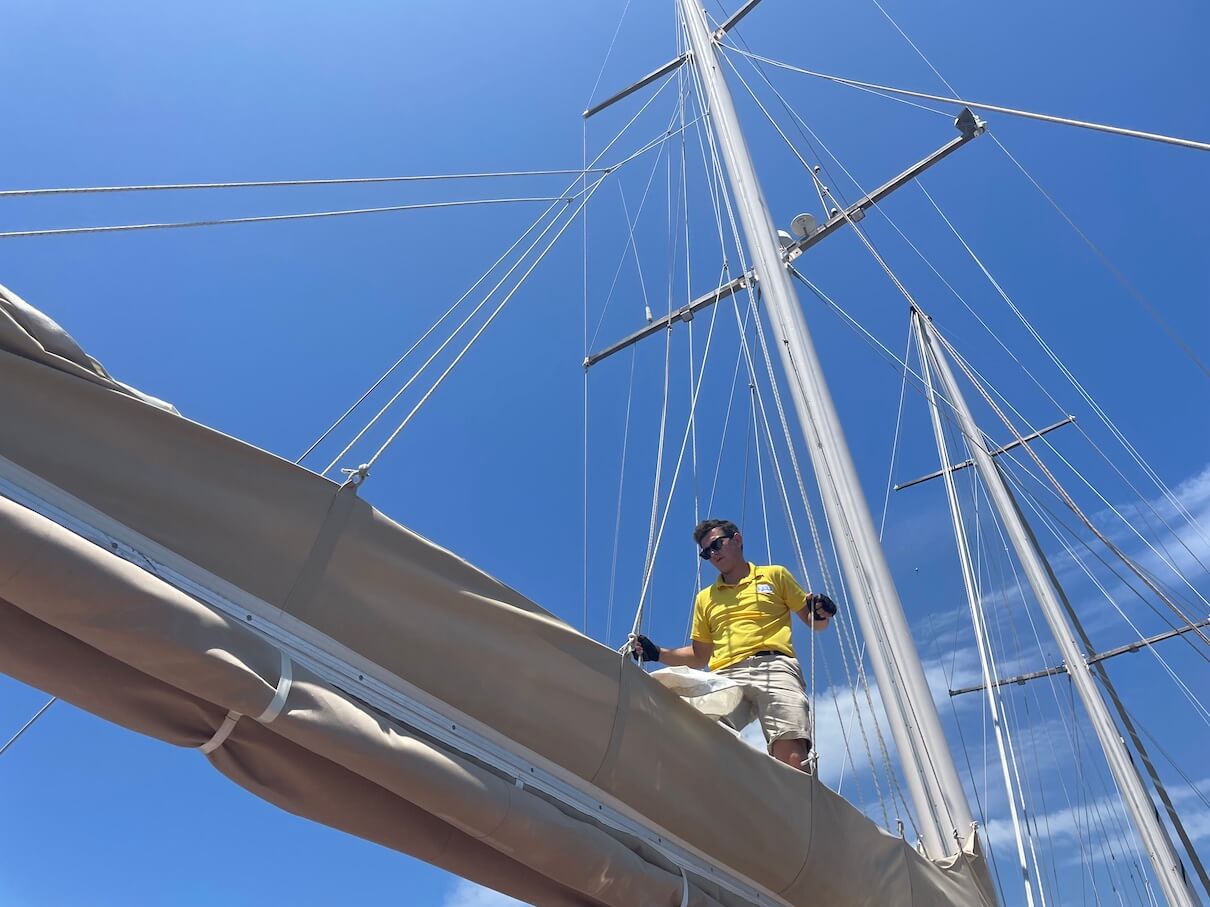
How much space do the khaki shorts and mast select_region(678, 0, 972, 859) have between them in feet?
1.84

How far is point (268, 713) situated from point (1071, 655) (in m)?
13.0

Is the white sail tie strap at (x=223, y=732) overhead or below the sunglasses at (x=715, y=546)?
below

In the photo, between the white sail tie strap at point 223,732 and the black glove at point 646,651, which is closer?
the white sail tie strap at point 223,732

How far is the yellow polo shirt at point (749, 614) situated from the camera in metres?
4.66

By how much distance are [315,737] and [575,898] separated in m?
1.16

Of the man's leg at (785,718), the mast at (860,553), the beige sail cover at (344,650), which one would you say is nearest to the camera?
the beige sail cover at (344,650)

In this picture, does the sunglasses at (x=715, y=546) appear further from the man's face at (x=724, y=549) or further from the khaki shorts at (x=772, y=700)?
the khaki shorts at (x=772, y=700)

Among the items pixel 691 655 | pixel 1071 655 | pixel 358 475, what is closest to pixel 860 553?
pixel 691 655

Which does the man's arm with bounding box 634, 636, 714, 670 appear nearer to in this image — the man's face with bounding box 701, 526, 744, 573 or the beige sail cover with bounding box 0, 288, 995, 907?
the man's face with bounding box 701, 526, 744, 573

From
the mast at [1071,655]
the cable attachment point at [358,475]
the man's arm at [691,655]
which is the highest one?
the mast at [1071,655]

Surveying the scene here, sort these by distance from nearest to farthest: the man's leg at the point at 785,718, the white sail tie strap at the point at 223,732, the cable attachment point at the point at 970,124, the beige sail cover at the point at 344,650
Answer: the beige sail cover at the point at 344,650 → the white sail tie strap at the point at 223,732 → the man's leg at the point at 785,718 → the cable attachment point at the point at 970,124

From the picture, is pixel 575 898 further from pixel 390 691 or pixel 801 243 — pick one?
pixel 801 243

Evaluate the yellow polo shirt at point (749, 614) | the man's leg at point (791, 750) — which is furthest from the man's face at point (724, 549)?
the man's leg at point (791, 750)

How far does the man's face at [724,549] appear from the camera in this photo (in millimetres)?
4945
